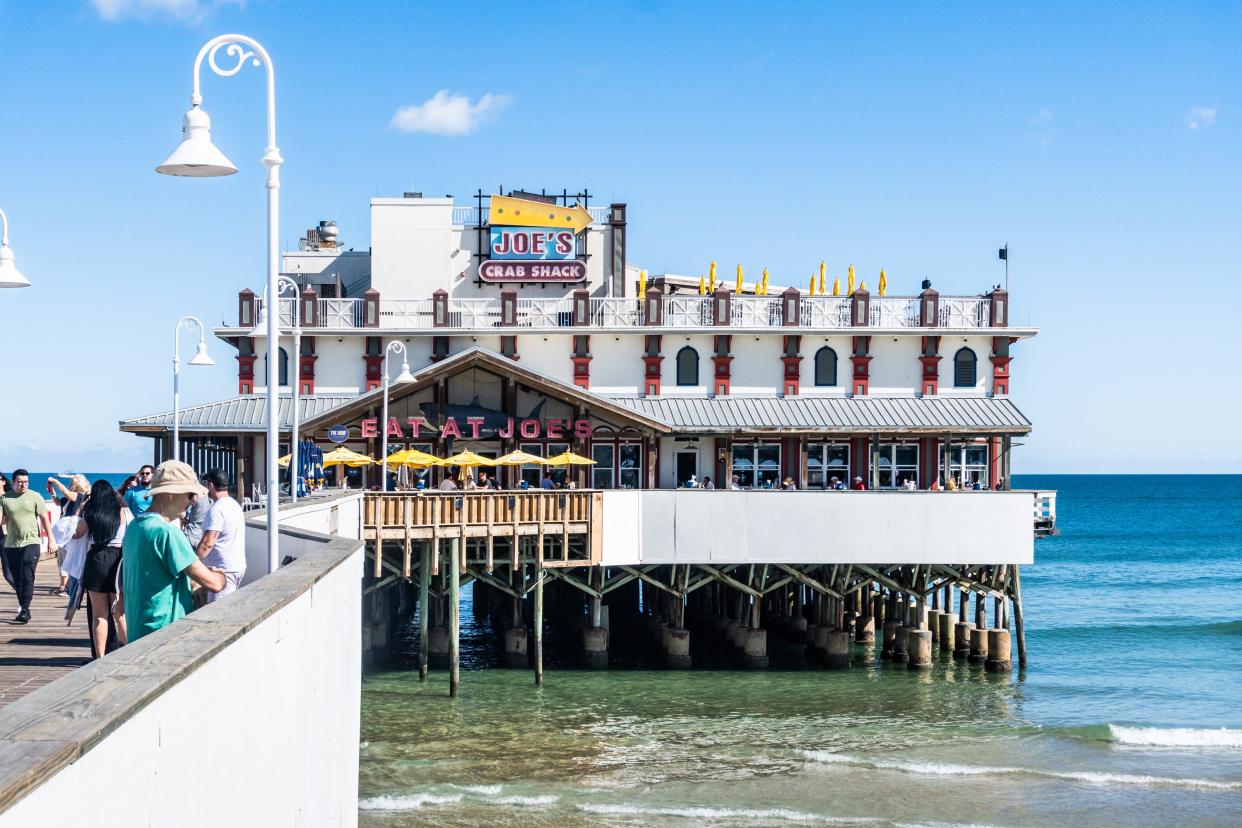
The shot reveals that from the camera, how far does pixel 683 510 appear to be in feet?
100

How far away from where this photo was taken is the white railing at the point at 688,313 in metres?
41.0

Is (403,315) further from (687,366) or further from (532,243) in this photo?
(687,366)

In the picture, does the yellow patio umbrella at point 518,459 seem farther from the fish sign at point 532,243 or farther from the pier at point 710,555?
the fish sign at point 532,243

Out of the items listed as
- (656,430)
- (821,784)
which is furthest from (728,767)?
(656,430)

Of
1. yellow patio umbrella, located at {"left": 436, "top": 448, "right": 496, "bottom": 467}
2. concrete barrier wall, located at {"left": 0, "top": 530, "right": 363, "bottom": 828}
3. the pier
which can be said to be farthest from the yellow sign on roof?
concrete barrier wall, located at {"left": 0, "top": 530, "right": 363, "bottom": 828}

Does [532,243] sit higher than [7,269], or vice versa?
[532,243]

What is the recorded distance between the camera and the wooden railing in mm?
27406

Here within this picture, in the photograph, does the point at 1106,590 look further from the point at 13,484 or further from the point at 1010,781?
the point at 13,484

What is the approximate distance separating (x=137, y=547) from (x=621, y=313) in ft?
113

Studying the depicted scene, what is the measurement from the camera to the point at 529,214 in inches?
1734

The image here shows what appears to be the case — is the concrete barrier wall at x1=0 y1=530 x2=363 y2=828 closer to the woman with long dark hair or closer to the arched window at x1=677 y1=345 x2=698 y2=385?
the woman with long dark hair

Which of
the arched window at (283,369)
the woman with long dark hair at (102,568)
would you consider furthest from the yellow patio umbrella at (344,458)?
the woman with long dark hair at (102,568)

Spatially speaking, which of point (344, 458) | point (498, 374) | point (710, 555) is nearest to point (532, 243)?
point (498, 374)

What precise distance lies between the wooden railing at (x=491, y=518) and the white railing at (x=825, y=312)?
13.5 m
